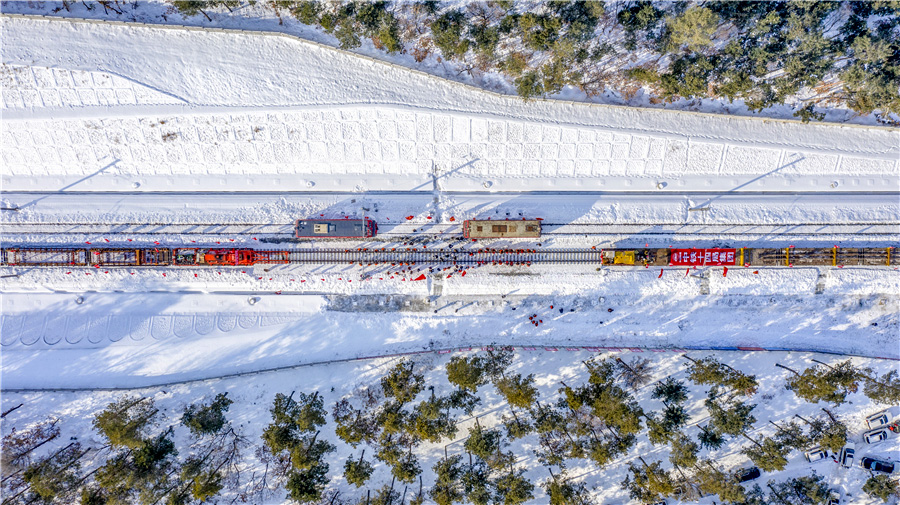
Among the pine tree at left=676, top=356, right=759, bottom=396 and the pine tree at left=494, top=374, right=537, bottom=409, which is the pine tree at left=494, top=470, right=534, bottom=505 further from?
the pine tree at left=676, top=356, right=759, bottom=396

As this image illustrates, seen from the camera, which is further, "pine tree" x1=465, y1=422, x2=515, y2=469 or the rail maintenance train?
the rail maintenance train

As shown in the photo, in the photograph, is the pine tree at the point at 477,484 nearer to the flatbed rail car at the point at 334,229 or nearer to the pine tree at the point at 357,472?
the pine tree at the point at 357,472

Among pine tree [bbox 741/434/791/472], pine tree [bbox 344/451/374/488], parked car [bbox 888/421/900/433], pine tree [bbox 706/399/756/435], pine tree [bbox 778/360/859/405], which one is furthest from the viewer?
parked car [bbox 888/421/900/433]

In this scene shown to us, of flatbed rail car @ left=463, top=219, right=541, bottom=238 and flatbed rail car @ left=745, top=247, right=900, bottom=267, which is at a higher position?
flatbed rail car @ left=463, top=219, right=541, bottom=238

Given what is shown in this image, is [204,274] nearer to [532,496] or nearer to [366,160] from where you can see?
[366,160]

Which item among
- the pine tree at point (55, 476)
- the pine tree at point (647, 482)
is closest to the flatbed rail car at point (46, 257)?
the pine tree at point (55, 476)

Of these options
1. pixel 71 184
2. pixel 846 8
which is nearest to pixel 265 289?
pixel 71 184

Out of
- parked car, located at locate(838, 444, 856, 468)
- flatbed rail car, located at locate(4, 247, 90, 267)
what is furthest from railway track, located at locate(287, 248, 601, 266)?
parked car, located at locate(838, 444, 856, 468)
